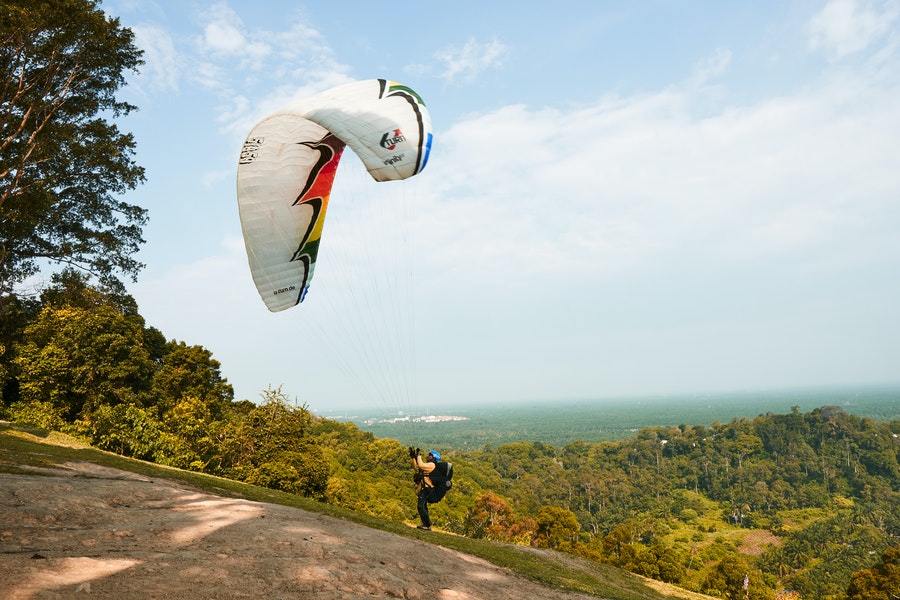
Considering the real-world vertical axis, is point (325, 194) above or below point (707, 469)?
above

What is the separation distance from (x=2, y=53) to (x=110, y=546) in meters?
21.7

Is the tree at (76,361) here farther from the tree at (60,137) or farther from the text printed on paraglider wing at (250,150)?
the text printed on paraglider wing at (250,150)

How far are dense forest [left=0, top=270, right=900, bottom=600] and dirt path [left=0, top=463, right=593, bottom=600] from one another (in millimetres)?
12166

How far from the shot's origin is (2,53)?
1844 cm

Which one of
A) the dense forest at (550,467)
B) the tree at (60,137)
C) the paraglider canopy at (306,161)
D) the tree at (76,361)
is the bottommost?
the dense forest at (550,467)

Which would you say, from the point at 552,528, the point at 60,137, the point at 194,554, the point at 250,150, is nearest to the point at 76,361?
the point at 60,137

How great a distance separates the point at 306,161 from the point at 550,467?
371 feet

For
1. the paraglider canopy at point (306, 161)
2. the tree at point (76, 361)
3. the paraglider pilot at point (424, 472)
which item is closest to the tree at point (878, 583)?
the paraglider pilot at point (424, 472)

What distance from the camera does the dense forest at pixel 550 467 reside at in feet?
73.4

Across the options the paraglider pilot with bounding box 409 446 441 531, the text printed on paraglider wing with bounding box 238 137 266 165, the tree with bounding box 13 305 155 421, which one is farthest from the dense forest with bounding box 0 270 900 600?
the text printed on paraglider wing with bounding box 238 137 266 165

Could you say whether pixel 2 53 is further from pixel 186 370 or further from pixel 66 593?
pixel 66 593

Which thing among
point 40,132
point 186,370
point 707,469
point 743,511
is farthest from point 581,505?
point 40,132

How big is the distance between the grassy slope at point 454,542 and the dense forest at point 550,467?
5.13 metres

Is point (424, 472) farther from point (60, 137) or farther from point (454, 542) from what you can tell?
point (60, 137)
